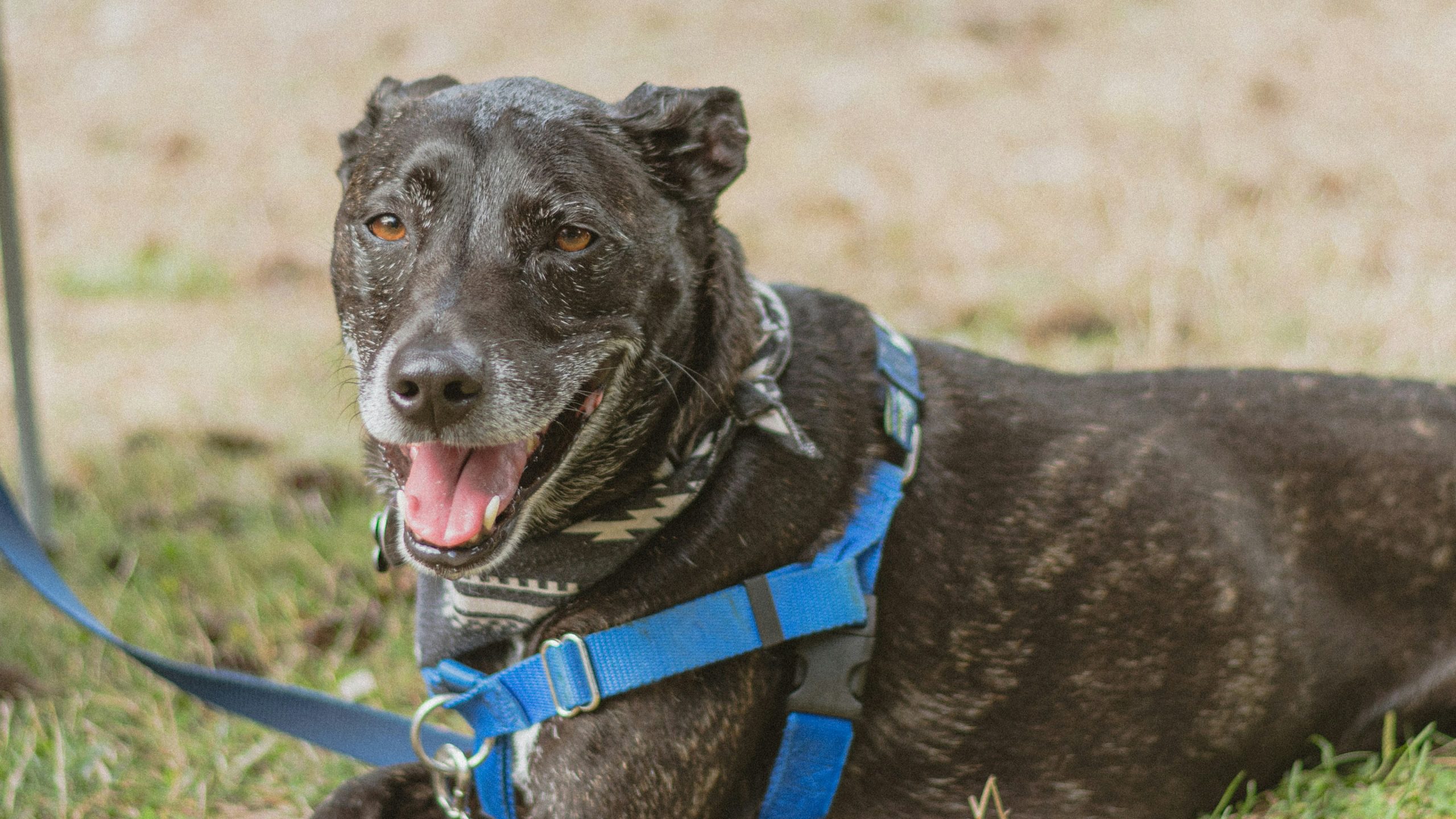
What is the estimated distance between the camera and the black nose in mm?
2193

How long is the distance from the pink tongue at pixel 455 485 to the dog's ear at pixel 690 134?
714 millimetres

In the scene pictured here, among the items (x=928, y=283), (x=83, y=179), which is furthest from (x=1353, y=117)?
(x=83, y=179)

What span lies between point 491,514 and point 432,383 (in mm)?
277

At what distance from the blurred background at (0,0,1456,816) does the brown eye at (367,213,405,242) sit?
5.09 feet

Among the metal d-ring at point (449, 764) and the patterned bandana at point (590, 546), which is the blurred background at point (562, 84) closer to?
the metal d-ring at point (449, 764)

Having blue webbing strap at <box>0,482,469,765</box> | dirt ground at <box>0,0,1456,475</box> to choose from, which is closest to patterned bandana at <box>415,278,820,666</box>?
blue webbing strap at <box>0,482,469,765</box>

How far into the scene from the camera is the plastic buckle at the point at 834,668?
2477mm

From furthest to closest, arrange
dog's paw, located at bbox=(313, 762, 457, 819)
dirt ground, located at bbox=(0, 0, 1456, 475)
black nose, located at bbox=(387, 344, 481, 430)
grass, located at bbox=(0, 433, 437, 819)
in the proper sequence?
1. dirt ground, located at bbox=(0, 0, 1456, 475)
2. grass, located at bbox=(0, 433, 437, 819)
3. dog's paw, located at bbox=(313, 762, 457, 819)
4. black nose, located at bbox=(387, 344, 481, 430)

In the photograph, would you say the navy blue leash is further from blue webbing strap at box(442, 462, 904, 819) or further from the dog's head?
the dog's head

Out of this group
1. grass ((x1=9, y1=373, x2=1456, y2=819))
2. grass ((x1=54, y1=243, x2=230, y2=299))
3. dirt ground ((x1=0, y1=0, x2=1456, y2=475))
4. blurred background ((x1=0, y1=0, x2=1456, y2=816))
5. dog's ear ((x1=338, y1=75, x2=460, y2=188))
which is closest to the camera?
dog's ear ((x1=338, y1=75, x2=460, y2=188))

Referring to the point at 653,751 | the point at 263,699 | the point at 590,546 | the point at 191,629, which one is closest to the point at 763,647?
the point at 653,751

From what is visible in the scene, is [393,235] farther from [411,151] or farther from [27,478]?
[27,478]

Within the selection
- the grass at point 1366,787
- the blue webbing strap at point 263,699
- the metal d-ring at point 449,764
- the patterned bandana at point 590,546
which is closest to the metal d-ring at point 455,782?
the metal d-ring at point 449,764

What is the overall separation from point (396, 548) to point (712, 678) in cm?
74
